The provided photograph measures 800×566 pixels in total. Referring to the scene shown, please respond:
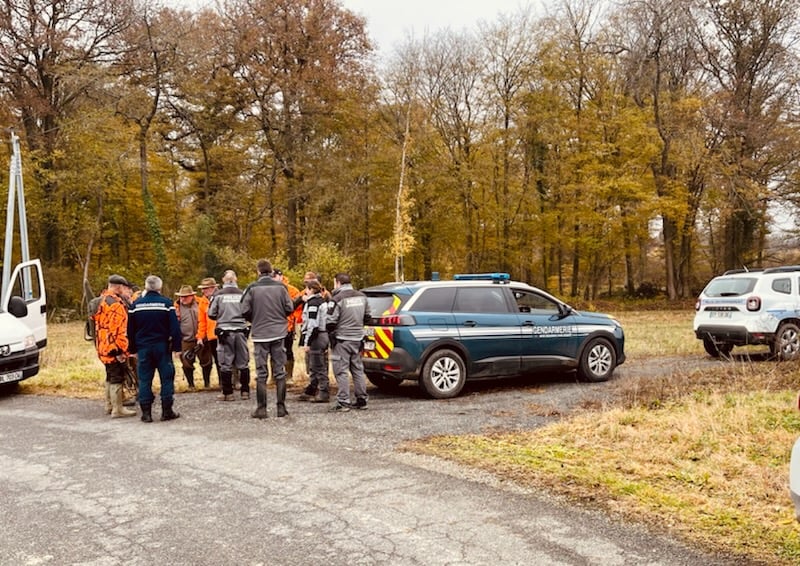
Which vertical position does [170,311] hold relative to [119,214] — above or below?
below

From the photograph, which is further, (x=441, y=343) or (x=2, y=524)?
(x=441, y=343)

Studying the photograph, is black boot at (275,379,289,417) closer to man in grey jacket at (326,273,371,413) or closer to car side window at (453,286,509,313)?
man in grey jacket at (326,273,371,413)

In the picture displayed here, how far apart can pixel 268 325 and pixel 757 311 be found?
9315 millimetres

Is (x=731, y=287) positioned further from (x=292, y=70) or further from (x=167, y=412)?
(x=292, y=70)

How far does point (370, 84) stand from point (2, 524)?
33.5m

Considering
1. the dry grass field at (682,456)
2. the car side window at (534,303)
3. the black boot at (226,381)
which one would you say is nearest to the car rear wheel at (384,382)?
the black boot at (226,381)

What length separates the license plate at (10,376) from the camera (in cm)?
1108

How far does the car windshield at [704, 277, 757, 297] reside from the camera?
13.5 metres

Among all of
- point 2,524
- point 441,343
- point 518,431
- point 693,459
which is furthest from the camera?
point 441,343

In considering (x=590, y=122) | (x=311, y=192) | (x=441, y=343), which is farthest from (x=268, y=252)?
(x=441, y=343)

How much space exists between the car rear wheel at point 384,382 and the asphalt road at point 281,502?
94.3 inches

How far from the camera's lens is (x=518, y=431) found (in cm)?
780

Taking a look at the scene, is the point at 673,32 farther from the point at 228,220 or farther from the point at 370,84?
the point at 228,220

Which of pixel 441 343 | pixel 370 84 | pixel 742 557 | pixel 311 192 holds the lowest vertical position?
pixel 742 557
